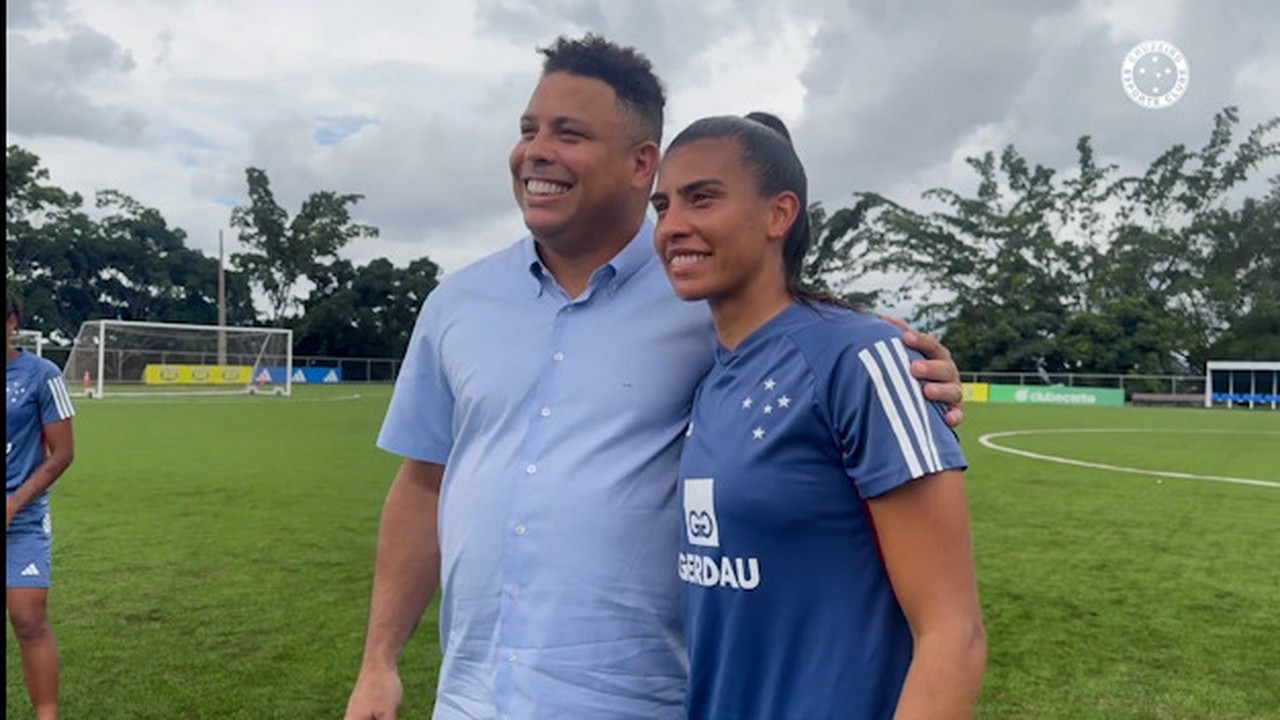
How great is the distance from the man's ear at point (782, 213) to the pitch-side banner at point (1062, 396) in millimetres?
43371

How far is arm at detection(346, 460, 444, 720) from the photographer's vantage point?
255 cm

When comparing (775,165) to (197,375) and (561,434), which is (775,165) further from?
(197,375)

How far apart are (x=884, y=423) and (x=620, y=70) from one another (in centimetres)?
103

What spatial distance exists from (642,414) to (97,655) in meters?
5.45

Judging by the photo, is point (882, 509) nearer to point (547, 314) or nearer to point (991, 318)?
point (547, 314)

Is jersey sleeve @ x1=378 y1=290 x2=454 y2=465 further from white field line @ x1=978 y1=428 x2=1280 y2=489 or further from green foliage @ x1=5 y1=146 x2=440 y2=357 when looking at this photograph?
green foliage @ x1=5 y1=146 x2=440 y2=357

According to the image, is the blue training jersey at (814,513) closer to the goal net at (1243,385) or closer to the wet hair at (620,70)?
the wet hair at (620,70)

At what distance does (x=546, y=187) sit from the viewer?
2.35m

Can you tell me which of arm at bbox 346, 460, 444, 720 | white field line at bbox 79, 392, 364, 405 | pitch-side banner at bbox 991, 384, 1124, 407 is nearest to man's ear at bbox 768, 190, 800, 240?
arm at bbox 346, 460, 444, 720

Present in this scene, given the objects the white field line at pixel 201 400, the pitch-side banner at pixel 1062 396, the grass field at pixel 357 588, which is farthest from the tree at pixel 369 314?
the grass field at pixel 357 588

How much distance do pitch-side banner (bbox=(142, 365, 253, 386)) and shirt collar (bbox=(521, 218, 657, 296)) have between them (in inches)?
1589

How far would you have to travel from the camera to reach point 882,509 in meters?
1.78

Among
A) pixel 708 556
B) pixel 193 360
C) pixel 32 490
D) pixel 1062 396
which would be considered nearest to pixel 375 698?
pixel 708 556

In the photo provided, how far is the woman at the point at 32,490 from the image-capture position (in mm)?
5094
